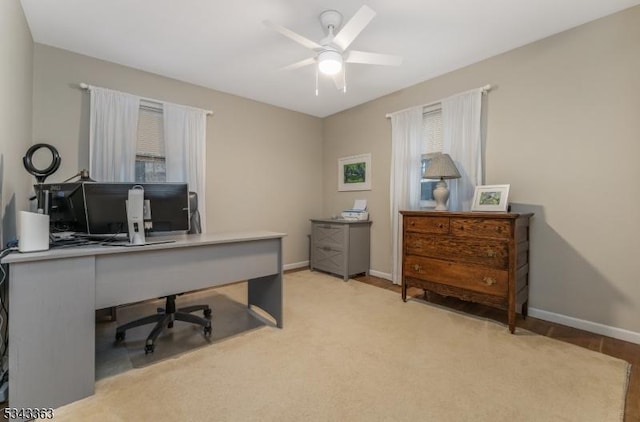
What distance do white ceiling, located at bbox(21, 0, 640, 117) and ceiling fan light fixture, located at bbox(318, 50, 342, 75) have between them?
1.07 feet

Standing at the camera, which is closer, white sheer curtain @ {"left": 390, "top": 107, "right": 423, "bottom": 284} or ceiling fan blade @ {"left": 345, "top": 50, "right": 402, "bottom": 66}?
ceiling fan blade @ {"left": 345, "top": 50, "right": 402, "bottom": 66}

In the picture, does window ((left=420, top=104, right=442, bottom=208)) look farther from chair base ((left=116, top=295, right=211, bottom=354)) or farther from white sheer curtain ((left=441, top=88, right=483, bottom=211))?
chair base ((left=116, top=295, right=211, bottom=354))

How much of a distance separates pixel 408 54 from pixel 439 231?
1.81 metres

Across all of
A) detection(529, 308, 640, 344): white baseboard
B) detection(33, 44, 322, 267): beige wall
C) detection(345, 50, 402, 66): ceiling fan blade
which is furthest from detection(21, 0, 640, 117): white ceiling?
detection(529, 308, 640, 344): white baseboard

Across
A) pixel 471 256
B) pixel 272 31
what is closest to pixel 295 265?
pixel 471 256

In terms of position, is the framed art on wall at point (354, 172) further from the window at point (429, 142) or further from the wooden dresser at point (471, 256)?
the wooden dresser at point (471, 256)

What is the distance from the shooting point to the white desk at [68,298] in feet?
4.65

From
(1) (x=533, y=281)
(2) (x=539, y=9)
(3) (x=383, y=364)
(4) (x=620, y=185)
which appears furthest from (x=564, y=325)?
(2) (x=539, y=9)

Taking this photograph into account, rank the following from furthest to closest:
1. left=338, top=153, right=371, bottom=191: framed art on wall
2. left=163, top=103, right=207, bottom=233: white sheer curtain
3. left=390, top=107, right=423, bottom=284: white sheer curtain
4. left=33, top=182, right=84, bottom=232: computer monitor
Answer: left=338, top=153, right=371, bottom=191: framed art on wall < left=390, top=107, right=423, bottom=284: white sheer curtain < left=163, top=103, right=207, bottom=233: white sheer curtain < left=33, top=182, right=84, bottom=232: computer monitor

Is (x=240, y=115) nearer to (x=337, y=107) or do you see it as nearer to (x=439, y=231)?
(x=337, y=107)

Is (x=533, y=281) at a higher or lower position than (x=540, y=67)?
lower

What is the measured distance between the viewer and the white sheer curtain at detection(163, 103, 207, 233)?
3412 millimetres

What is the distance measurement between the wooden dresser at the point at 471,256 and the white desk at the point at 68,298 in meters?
2.09

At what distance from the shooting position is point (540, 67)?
265cm
